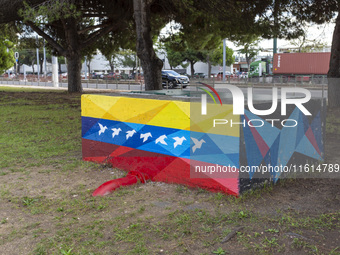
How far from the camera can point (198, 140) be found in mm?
5160

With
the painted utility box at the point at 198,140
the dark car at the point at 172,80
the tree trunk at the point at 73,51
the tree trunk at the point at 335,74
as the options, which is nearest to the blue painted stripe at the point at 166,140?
the painted utility box at the point at 198,140

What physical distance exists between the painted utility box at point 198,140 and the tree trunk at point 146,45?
24.1 ft

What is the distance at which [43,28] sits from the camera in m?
24.6

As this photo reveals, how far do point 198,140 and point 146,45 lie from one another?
9251 mm

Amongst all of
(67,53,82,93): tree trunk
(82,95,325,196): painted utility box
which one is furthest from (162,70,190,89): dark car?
(82,95,325,196): painted utility box

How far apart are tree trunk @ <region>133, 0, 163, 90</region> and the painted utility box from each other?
24.1 ft

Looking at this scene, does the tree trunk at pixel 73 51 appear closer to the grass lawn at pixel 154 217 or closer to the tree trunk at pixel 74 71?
the tree trunk at pixel 74 71

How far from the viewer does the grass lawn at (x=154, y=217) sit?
3662 mm

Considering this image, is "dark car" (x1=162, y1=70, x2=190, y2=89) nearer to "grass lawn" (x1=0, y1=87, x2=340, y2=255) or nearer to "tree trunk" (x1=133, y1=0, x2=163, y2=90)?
"tree trunk" (x1=133, y1=0, x2=163, y2=90)

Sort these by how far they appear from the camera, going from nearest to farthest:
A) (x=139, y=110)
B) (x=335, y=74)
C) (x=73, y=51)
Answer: (x=139, y=110) → (x=335, y=74) → (x=73, y=51)

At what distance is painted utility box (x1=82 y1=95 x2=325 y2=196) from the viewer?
192 inches

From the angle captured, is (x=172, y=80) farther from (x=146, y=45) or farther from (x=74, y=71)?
(x=146, y=45)

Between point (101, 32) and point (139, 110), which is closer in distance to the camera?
point (139, 110)

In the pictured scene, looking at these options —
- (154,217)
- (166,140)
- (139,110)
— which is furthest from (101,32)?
(154,217)
